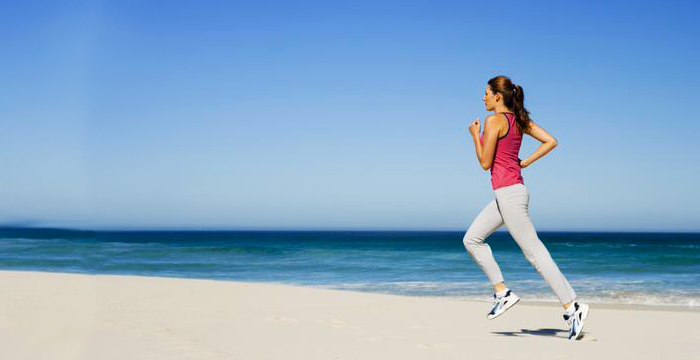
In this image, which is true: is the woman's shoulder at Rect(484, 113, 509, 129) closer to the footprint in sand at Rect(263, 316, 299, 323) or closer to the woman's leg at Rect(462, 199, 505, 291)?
the woman's leg at Rect(462, 199, 505, 291)

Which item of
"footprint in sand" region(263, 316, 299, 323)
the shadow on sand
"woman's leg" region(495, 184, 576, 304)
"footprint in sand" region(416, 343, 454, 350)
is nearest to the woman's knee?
"woman's leg" region(495, 184, 576, 304)

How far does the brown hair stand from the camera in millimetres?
4855

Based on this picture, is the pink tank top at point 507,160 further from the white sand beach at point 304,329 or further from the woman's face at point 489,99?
the white sand beach at point 304,329

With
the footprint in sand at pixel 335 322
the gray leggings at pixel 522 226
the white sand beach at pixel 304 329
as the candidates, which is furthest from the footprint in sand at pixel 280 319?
the gray leggings at pixel 522 226

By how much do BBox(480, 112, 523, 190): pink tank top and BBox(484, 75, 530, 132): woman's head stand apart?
0.09 m

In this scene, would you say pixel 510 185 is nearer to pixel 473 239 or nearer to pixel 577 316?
pixel 473 239

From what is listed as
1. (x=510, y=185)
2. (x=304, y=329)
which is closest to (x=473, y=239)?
(x=510, y=185)

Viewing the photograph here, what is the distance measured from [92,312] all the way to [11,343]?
1.86 metres

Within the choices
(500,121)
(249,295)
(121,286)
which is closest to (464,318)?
(500,121)

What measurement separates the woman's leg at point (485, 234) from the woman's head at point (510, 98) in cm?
64

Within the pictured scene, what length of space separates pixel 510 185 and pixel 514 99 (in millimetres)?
645

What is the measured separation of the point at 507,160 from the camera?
475 cm

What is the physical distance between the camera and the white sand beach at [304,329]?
15.2 ft

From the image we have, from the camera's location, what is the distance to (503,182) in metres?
4.75
